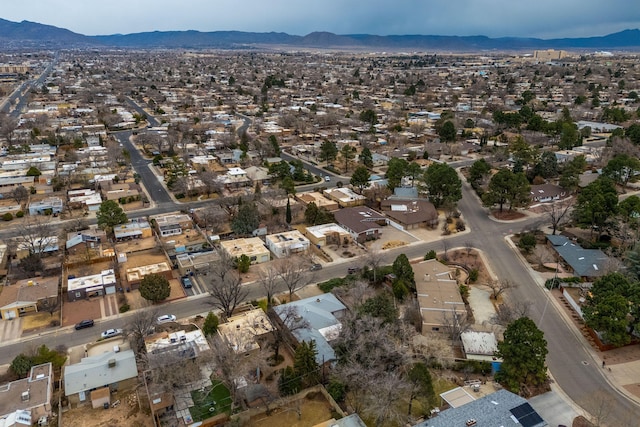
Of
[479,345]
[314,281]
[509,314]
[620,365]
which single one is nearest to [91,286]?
[314,281]

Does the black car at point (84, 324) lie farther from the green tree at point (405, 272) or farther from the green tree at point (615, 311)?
the green tree at point (615, 311)

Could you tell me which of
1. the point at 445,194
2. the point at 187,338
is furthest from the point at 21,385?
the point at 445,194

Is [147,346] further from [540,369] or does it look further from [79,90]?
[79,90]

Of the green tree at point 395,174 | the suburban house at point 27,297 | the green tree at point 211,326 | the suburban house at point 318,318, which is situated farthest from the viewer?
the green tree at point 395,174

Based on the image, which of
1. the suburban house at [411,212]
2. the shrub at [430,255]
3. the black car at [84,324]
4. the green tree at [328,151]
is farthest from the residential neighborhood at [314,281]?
the shrub at [430,255]

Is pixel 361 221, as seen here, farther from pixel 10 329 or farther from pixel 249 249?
pixel 10 329

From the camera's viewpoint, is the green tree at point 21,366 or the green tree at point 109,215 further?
the green tree at point 109,215
